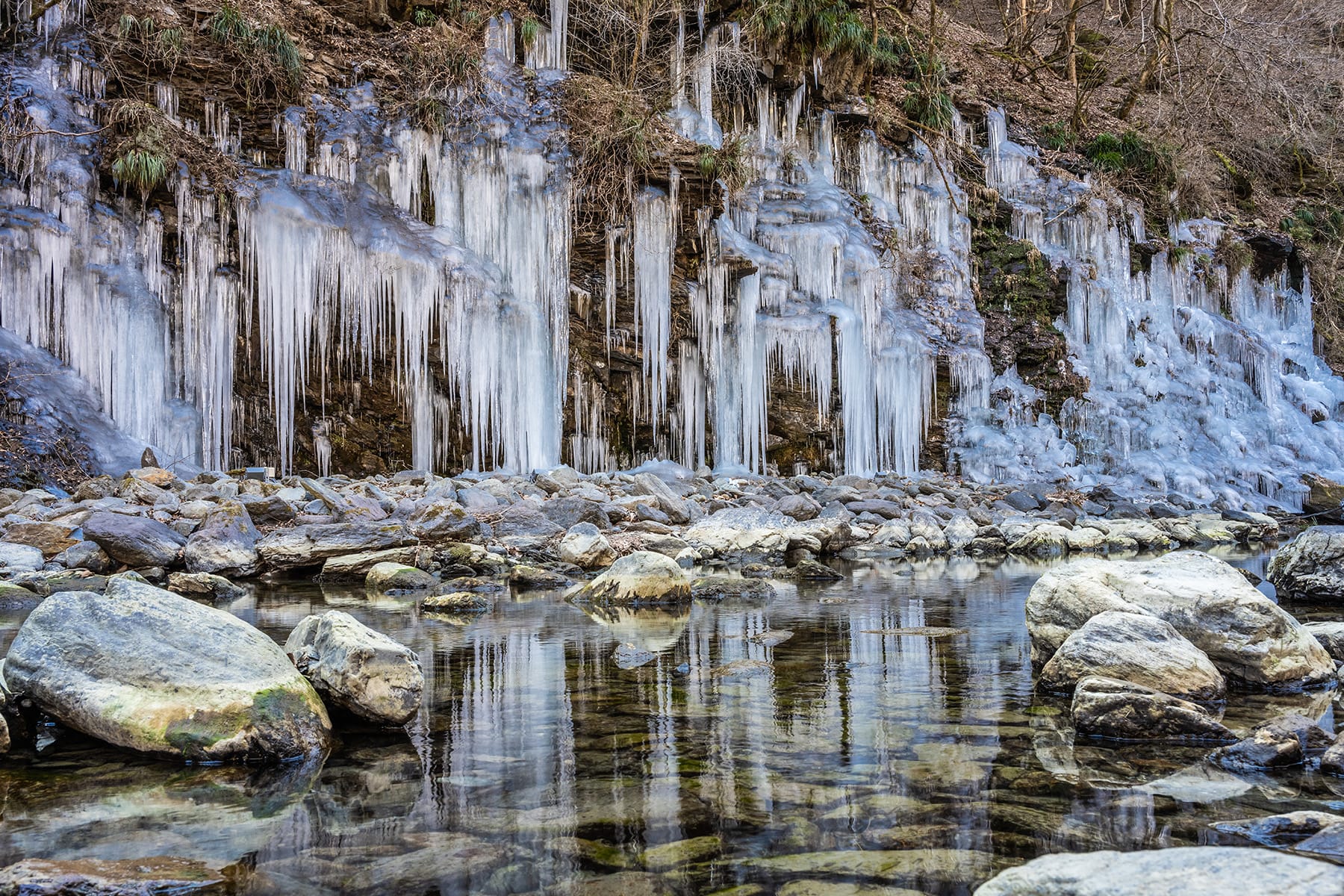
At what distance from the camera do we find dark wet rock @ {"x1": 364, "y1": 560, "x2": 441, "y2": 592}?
19.1ft

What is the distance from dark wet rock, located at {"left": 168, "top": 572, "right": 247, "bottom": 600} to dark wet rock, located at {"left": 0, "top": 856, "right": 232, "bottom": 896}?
161 inches

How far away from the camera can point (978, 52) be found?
64.4ft

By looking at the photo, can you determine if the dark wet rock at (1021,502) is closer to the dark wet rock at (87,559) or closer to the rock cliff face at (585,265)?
the rock cliff face at (585,265)

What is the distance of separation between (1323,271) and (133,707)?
23951mm

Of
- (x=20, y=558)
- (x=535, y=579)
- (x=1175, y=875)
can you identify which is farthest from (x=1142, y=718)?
(x=20, y=558)

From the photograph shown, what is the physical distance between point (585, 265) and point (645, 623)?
8316 millimetres

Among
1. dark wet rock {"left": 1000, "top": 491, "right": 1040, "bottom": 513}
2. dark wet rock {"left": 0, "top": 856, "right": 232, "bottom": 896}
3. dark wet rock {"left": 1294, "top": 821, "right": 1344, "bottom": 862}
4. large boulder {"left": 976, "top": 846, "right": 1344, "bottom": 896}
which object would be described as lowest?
dark wet rock {"left": 1294, "top": 821, "right": 1344, "bottom": 862}

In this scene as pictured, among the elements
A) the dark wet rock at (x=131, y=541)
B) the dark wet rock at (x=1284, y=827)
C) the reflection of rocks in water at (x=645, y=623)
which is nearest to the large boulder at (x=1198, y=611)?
the dark wet rock at (x=1284, y=827)

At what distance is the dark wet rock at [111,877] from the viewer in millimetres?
1460

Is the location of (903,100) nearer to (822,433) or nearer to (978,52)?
(978,52)

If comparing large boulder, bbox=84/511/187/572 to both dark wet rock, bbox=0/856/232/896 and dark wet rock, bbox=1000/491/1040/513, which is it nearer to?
dark wet rock, bbox=0/856/232/896

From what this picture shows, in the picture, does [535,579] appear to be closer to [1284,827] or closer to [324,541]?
[324,541]

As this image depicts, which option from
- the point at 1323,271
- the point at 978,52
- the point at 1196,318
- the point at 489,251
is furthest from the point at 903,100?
the point at 1323,271

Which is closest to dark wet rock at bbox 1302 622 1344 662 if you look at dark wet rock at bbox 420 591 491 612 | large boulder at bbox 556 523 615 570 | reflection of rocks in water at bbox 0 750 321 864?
reflection of rocks in water at bbox 0 750 321 864
